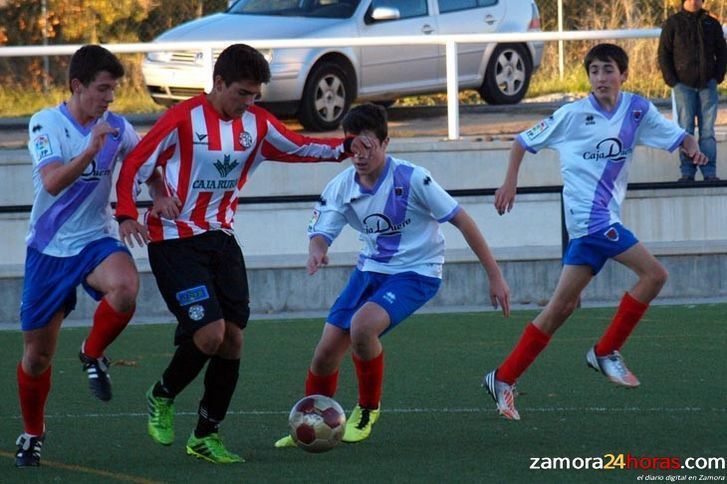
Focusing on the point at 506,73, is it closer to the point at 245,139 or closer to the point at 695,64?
the point at 695,64

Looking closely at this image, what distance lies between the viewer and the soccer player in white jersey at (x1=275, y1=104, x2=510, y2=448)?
6484mm

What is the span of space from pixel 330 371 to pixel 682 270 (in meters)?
5.68

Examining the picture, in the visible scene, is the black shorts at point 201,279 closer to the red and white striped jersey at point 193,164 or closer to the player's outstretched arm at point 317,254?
the red and white striped jersey at point 193,164

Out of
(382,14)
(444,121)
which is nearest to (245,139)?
(444,121)

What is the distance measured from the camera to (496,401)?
709 centimetres

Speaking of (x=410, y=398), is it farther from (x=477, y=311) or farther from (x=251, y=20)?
(x=251, y=20)

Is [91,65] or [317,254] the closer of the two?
[91,65]

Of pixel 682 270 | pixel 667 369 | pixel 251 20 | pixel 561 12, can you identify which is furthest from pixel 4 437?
pixel 561 12

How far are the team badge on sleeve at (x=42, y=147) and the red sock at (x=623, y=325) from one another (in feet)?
9.45

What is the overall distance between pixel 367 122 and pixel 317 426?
1.30m

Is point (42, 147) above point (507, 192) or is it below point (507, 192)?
above

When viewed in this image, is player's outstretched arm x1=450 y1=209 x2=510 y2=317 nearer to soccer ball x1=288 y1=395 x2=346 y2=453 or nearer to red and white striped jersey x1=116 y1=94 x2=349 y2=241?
soccer ball x1=288 y1=395 x2=346 y2=453

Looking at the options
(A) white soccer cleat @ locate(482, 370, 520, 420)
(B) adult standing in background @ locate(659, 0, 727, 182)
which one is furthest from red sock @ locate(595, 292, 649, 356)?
(B) adult standing in background @ locate(659, 0, 727, 182)

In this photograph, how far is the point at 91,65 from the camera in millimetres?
6203
